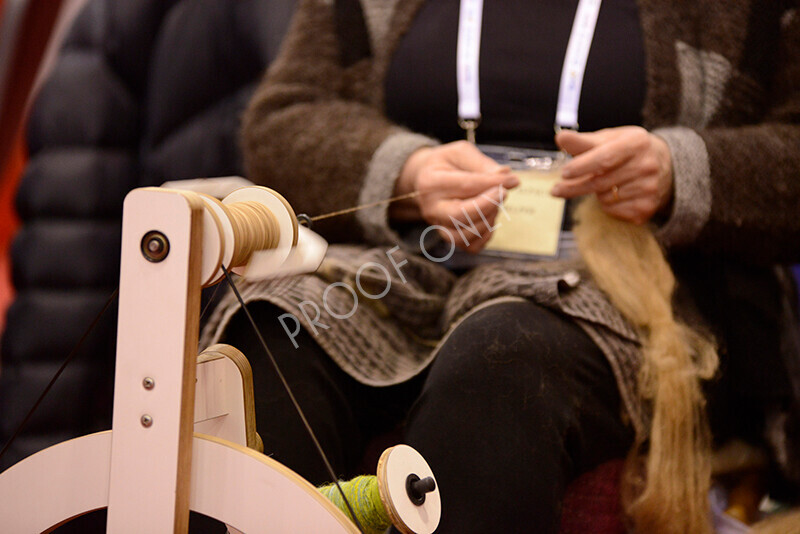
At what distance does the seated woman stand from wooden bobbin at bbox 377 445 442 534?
0.08 m

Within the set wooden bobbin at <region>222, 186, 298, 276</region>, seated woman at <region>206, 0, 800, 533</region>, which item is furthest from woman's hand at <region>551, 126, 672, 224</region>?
wooden bobbin at <region>222, 186, 298, 276</region>

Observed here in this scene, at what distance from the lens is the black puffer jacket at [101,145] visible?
1127 mm

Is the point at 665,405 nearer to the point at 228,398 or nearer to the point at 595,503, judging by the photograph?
the point at 595,503

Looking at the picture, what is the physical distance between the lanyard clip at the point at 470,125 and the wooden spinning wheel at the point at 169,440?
399mm

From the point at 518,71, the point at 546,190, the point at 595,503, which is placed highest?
the point at 518,71

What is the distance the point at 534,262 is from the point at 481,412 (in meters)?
0.21

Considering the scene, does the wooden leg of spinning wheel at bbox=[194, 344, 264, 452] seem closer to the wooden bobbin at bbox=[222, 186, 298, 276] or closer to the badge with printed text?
the wooden bobbin at bbox=[222, 186, 298, 276]

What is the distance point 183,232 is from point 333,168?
0.39 meters

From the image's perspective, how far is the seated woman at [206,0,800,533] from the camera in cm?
52

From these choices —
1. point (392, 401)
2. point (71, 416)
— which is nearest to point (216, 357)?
point (392, 401)

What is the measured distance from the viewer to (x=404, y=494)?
1.26 ft

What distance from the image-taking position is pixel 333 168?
73 centimetres

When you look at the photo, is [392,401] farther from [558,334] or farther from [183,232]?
[183,232]

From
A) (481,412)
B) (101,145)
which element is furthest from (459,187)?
(101,145)
